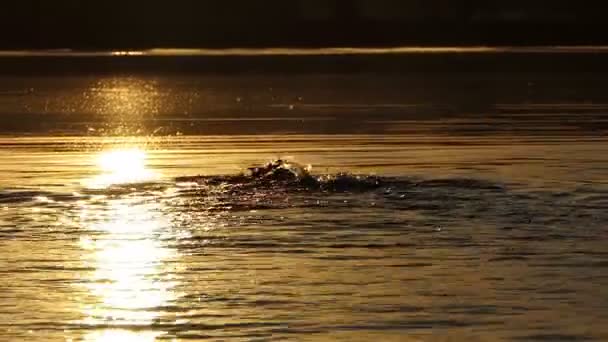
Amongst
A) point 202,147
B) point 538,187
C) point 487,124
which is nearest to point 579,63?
point 487,124

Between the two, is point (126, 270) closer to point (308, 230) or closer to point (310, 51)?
point (308, 230)

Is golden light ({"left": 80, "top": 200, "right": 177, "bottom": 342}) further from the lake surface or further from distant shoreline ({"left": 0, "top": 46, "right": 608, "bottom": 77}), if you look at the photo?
distant shoreline ({"left": 0, "top": 46, "right": 608, "bottom": 77})

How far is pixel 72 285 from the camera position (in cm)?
1275

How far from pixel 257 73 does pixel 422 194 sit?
30.7 m

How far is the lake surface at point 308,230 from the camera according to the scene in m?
11.5

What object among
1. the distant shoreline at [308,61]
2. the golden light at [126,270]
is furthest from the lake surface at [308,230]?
the distant shoreline at [308,61]

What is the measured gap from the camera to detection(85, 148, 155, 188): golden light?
760 inches

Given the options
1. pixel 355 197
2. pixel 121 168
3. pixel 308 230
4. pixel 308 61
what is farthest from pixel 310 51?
pixel 308 230

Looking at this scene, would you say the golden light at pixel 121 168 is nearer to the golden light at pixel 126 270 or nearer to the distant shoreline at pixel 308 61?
the golden light at pixel 126 270

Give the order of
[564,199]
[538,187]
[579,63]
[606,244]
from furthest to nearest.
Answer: [579,63] → [538,187] → [564,199] → [606,244]

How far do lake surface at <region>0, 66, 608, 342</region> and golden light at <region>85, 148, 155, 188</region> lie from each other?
0.04m

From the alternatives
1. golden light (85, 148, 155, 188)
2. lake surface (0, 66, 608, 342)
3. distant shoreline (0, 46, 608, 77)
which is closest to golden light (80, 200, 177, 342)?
lake surface (0, 66, 608, 342)

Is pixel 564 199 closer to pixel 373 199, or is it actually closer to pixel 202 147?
pixel 373 199

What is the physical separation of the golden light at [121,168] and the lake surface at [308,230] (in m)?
0.04
